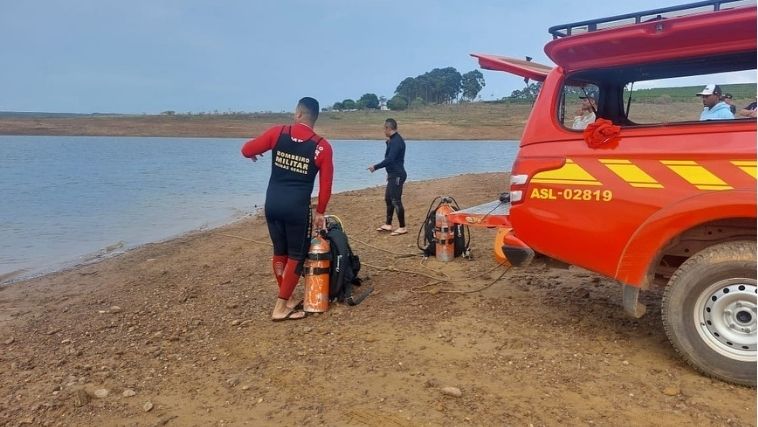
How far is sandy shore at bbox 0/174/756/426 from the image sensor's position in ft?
11.6

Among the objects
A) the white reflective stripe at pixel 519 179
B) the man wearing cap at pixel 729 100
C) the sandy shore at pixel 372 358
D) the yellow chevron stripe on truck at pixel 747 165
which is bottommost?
the sandy shore at pixel 372 358

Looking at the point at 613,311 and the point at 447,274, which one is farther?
the point at 447,274

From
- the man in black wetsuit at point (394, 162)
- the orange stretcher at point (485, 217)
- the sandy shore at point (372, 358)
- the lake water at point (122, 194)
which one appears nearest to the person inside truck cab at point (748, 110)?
the sandy shore at point (372, 358)

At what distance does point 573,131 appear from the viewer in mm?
4375

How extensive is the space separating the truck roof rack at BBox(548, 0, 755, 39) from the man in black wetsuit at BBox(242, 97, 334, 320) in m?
2.12

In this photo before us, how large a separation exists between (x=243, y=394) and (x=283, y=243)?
71.4 inches

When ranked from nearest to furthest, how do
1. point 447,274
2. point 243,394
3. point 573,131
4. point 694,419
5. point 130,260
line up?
point 694,419, point 243,394, point 573,131, point 447,274, point 130,260

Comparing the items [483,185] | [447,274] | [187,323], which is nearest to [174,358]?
[187,323]

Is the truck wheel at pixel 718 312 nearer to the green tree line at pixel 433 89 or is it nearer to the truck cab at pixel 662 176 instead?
the truck cab at pixel 662 176

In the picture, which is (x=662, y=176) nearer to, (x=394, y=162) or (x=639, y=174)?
(x=639, y=174)

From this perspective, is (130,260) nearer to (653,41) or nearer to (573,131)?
(573,131)

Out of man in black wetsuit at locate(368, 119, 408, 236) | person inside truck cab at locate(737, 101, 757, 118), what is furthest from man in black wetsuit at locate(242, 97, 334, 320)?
man in black wetsuit at locate(368, 119, 408, 236)

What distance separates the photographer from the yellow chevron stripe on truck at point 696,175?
3.65m

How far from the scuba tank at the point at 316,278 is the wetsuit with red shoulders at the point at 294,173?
6.7 inches
